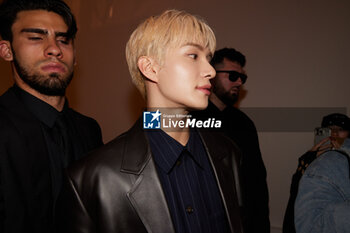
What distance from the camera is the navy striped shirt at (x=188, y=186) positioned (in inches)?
42.8

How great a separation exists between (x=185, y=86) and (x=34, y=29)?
980 mm

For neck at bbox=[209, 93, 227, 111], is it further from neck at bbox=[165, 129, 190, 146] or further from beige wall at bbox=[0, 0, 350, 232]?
neck at bbox=[165, 129, 190, 146]

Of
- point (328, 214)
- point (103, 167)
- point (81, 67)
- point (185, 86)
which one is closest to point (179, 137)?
point (185, 86)

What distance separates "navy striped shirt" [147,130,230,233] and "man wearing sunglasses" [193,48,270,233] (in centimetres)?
114

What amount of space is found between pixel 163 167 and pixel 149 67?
19.2 inches

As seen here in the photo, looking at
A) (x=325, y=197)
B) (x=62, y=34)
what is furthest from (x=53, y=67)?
(x=325, y=197)

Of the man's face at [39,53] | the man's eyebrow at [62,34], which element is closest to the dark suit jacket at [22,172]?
the man's face at [39,53]

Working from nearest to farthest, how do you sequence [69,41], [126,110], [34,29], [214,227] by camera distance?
1. [214,227]
2. [34,29]
3. [69,41]
4. [126,110]

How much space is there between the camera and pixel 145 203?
3.39 feet

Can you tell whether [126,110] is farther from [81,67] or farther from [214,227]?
[214,227]

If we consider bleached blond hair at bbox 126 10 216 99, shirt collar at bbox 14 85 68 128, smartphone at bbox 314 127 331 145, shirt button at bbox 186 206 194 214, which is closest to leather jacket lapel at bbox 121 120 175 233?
shirt button at bbox 186 206 194 214

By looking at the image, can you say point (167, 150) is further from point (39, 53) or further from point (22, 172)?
point (39, 53)

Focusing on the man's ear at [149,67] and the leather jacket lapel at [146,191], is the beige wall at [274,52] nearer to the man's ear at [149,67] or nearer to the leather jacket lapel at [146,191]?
the man's ear at [149,67]

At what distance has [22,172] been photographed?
4.11 feet
